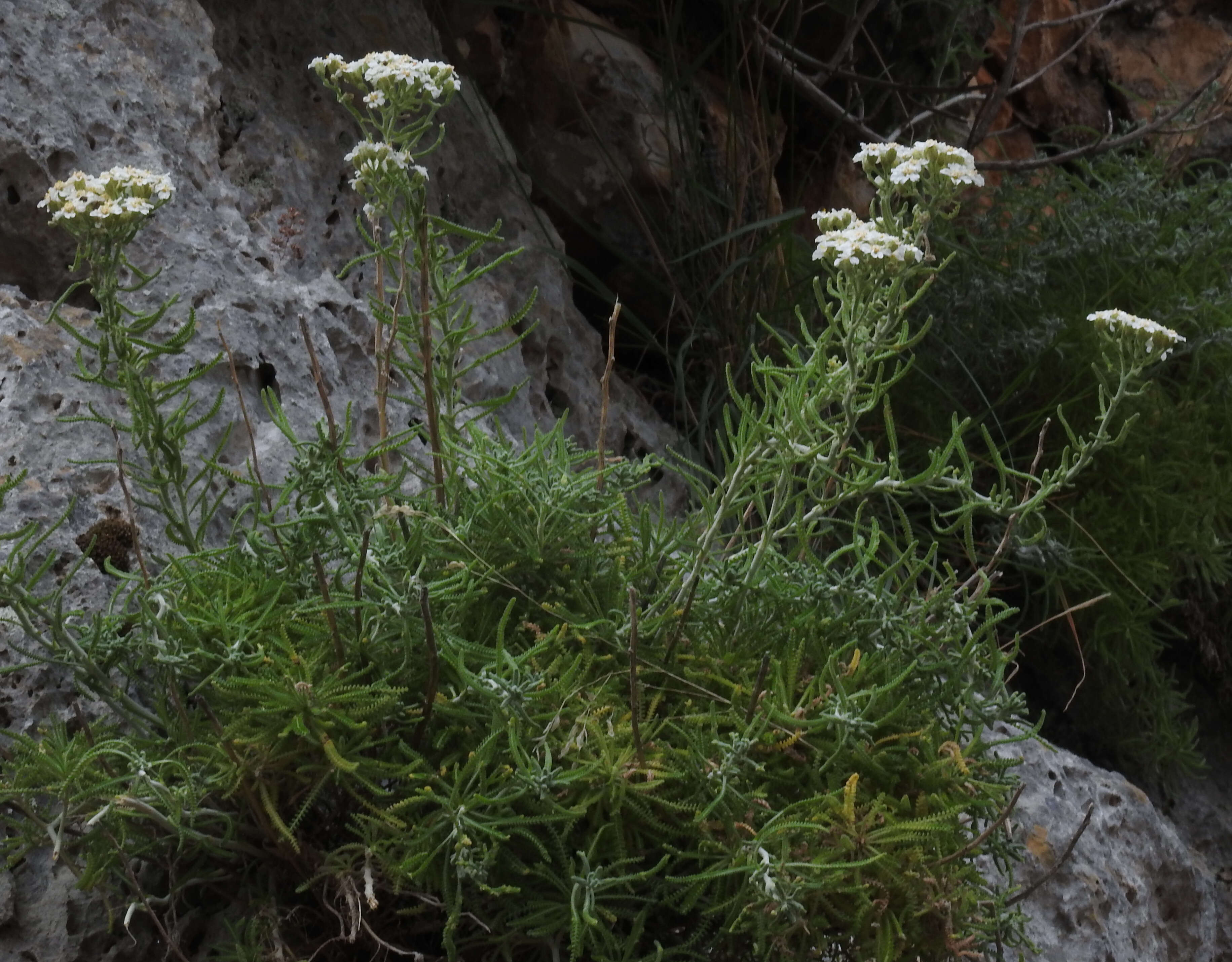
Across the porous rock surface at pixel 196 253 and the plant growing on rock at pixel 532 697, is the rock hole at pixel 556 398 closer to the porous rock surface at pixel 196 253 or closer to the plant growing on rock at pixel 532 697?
the porous rock surface at pixel 196 253

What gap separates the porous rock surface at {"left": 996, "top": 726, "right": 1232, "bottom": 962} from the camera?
1.36 meters

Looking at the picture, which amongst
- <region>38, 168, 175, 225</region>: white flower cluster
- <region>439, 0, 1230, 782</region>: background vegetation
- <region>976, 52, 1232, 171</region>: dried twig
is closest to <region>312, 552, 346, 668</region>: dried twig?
<region>38, 168, 175, 225</region>: white flower cluster

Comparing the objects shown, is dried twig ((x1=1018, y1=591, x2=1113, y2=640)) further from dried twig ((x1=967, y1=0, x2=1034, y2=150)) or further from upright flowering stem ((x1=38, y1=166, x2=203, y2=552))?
dried twig ((x1=967, y1=0, x2=1034, y2=150))

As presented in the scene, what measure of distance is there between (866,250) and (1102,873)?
99 centimetres

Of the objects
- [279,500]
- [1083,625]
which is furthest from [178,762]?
[1083,625]

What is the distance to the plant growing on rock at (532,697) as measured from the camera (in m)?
0.81

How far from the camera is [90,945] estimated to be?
3.11ft

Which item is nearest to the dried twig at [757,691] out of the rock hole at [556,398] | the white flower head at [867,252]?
the white flower head at [867,252]

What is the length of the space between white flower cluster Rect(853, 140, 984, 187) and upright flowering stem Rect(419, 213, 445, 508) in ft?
1.10

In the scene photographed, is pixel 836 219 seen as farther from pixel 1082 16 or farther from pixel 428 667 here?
pixel 1082 16

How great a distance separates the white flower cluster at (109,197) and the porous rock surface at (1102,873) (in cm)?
106

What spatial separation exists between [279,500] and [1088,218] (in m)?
1.74

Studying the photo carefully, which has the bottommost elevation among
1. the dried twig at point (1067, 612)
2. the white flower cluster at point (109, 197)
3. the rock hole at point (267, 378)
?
the dried twig at point (1067, 612)

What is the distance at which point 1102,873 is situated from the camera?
4.66 feet
